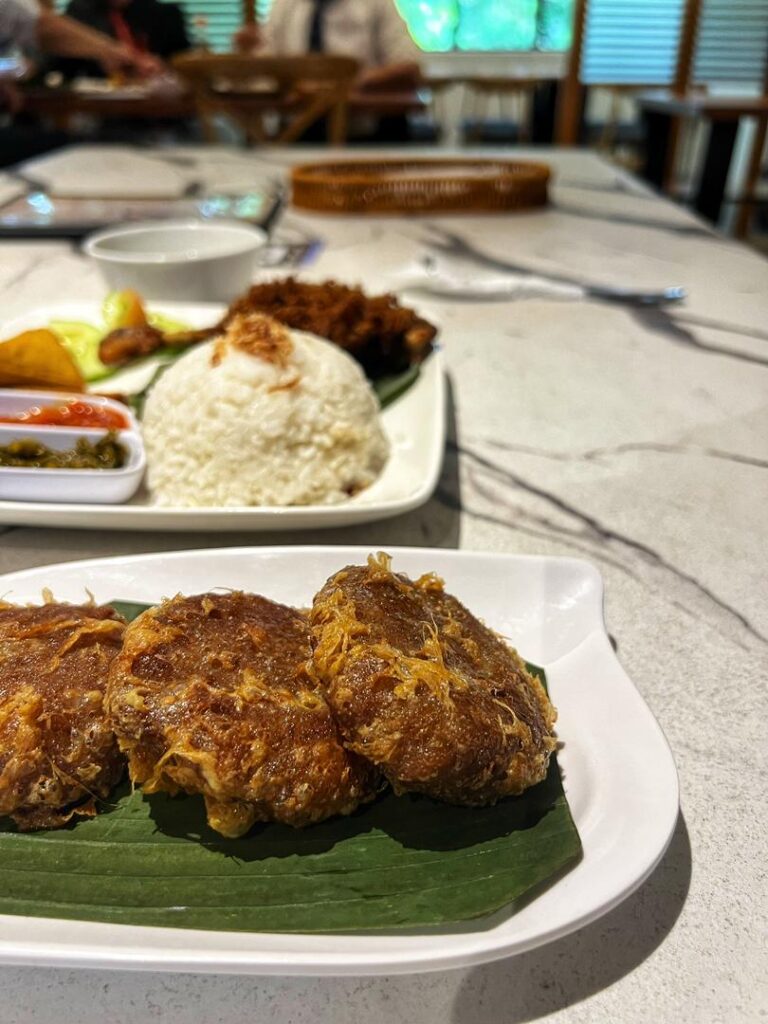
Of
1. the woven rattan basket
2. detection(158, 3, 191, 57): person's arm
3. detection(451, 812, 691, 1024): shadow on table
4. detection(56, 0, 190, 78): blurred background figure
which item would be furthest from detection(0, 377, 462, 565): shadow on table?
detection(158, 3, 191, 57): person's arm

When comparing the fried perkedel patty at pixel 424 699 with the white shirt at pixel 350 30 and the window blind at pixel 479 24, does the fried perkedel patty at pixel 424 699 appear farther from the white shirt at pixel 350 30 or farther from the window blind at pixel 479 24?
the window blind at pixel 479 24

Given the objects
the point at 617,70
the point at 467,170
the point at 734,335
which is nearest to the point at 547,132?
the point at 617,70

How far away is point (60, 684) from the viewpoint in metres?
0.92

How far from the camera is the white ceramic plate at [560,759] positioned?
2.27ft

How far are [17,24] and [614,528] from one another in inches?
246

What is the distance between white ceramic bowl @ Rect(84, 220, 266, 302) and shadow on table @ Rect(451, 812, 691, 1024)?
2.19 m

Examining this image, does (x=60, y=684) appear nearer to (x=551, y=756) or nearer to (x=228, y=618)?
(x=228, y=618)

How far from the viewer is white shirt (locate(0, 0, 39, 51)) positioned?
532cm

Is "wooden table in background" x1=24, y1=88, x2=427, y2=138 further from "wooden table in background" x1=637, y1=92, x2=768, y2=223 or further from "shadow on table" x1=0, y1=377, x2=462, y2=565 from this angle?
"shadow on table" x1=0, y1=377, x2=462, y2=565

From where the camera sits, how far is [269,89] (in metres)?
6.43

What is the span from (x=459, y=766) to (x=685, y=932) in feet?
1.03

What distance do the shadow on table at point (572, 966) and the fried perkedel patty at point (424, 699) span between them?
0.17 meters

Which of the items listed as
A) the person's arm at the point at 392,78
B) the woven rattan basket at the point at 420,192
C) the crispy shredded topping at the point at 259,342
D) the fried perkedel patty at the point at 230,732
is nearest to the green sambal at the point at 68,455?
the crispy shredded topping at the point at 259,342

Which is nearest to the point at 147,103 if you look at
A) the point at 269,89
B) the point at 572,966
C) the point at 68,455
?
the point at 269,89
